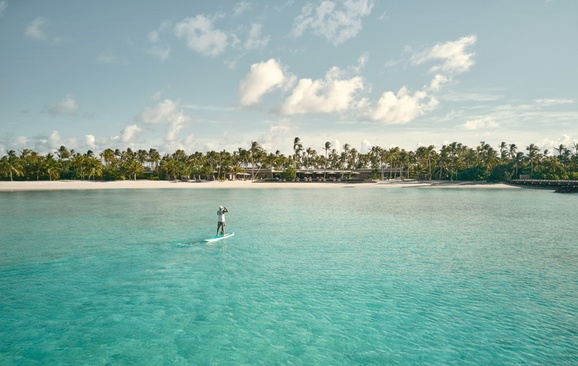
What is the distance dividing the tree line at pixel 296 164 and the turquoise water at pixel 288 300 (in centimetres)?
10534

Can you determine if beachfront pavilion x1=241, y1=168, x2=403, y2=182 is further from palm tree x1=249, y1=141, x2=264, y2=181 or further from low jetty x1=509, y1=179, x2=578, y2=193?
low jetty x1=509, y1=179, x2=578, y2=193

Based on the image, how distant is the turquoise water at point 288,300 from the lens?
9164mm

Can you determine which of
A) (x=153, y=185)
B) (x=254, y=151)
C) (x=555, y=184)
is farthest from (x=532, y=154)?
(x=153, y=185)

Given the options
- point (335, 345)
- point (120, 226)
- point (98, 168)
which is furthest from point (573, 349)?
point (98, 168)

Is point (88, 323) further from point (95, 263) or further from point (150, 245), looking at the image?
point (150, 245)

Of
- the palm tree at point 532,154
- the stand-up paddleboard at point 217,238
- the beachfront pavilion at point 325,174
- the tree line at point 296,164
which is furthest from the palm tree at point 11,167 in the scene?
the palm tree at point 532,154

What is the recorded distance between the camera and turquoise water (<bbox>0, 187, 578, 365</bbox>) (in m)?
9.16

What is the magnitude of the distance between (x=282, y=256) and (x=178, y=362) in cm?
1135

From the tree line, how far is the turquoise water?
105 meters

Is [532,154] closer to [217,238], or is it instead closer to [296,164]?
[296,164]

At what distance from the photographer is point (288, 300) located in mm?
12742

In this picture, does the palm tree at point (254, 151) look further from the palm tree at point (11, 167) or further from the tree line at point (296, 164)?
the palm tree at point (11, 167)

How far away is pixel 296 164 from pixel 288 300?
154 metres

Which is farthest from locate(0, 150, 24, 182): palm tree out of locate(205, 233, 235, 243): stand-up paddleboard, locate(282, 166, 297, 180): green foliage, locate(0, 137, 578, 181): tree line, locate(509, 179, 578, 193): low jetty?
locate(509, 179, 578, 193): low jetty
